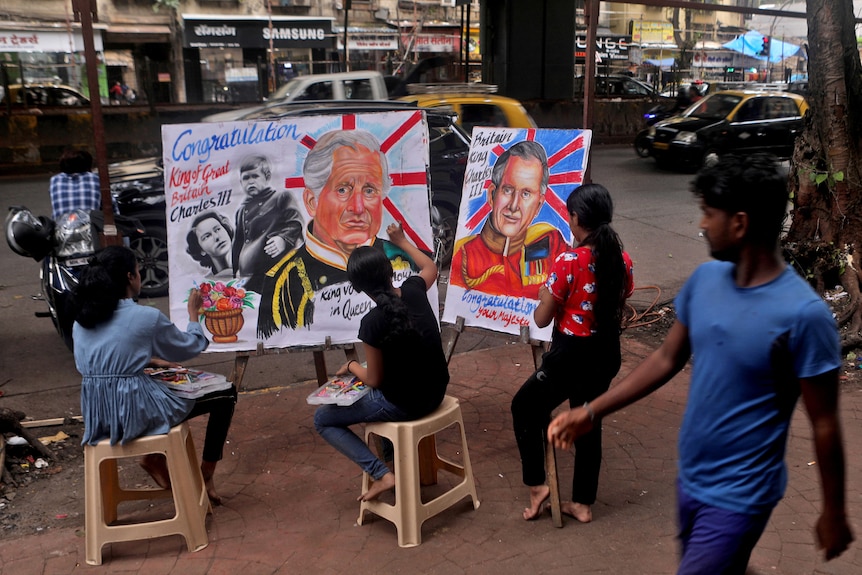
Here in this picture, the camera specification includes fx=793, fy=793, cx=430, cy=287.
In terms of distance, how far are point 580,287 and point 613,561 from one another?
1181 millimetres

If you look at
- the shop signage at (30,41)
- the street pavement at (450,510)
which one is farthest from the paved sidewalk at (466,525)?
the shop signage at (30,41)

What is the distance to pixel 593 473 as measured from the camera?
370 centimetres

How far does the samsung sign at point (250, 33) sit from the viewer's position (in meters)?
24.2

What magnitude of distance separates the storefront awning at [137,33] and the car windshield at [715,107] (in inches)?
647

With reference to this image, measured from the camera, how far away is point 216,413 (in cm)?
383

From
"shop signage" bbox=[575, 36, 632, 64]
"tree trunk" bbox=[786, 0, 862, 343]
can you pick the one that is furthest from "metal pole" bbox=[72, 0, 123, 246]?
"shop signage" bbox=[575, 36, 632, 64]

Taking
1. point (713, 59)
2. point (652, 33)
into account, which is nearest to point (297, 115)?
point (652, 33)

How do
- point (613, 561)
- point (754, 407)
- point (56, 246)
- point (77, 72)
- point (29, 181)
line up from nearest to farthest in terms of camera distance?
point (754, 407) → point (613, 561) → point (56, 246) → point (29, 181) → point (77, 72)

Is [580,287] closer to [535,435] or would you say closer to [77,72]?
[535,435]

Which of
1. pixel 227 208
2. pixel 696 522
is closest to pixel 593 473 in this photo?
pixel 696 522

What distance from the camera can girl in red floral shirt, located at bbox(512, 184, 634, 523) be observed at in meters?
3.49

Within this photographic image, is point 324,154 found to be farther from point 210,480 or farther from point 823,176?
point 823,176

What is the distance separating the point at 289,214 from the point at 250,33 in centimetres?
2165

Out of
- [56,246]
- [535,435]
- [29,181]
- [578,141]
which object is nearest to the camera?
[535,435]
